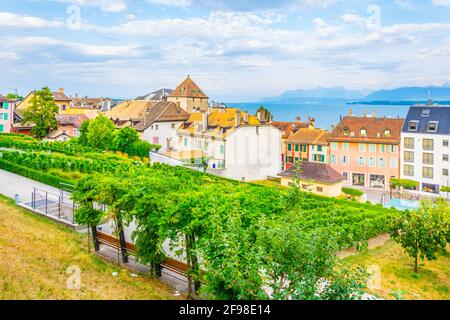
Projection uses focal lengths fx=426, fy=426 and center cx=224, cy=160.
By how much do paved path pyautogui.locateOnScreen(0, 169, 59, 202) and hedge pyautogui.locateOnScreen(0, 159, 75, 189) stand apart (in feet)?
1.14

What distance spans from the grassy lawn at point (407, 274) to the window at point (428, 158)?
112ft

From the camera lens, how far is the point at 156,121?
67.6 metres

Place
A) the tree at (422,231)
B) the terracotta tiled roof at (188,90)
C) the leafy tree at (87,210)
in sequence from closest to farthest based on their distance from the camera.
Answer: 1. the leafy tree at (87,210)
2. the tree at (422,231)
3. the terracotta tiled roof at (188,90)

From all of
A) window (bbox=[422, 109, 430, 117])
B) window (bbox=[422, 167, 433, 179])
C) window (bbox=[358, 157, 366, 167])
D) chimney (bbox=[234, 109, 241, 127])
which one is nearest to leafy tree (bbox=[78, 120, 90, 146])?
chimney (bbox=[234, 109, 241, 127])

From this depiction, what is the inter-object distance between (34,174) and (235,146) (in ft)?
93.7

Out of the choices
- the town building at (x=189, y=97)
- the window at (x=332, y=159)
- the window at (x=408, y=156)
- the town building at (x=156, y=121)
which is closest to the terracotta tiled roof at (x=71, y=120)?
the town building at (x=156, y=121)

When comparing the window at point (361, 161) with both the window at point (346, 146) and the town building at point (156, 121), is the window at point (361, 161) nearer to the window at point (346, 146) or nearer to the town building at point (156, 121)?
the window at point (346, 146)

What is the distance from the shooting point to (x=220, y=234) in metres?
10.7

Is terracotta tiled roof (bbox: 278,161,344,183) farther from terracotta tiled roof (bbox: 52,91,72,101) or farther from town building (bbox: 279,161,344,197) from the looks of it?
terracotta tiled roof (bbox: 52,91,72,101)

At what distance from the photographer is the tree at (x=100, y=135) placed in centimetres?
5881

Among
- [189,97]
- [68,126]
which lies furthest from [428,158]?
[68,126]

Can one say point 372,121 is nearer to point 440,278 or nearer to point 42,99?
point 440,278

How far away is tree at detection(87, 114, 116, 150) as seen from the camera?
58812 millimetres
